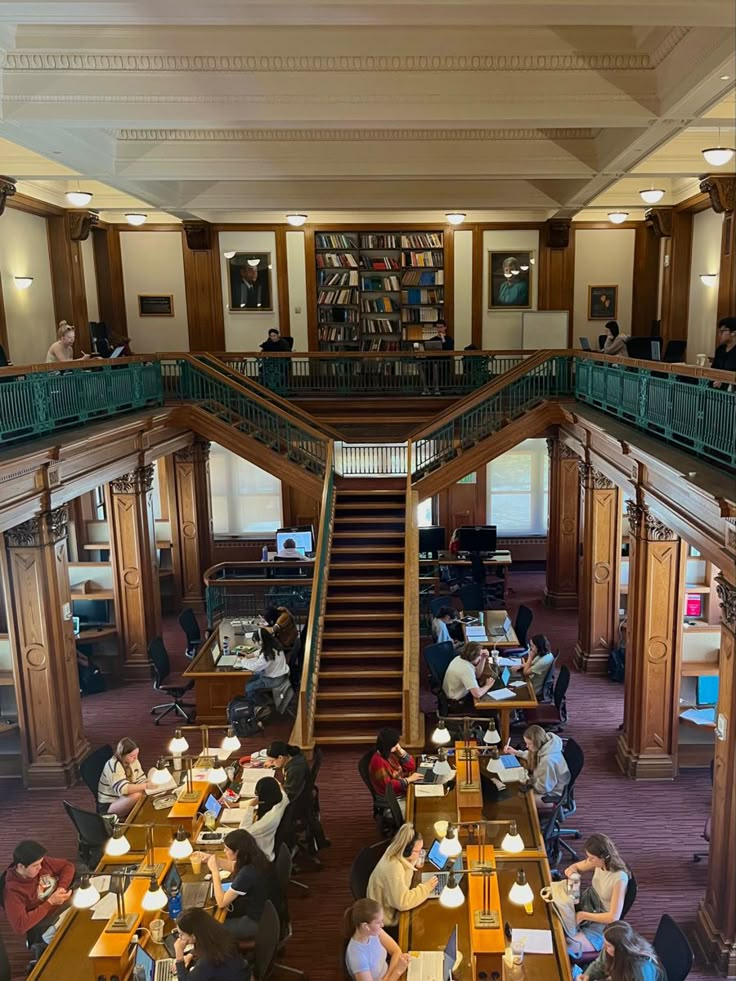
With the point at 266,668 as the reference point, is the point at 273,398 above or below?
above

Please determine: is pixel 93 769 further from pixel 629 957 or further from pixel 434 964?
pixel 629 957

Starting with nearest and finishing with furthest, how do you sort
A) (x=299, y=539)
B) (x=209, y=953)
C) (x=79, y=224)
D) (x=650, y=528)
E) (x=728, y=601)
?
(x=209, y=953) → (x=728, y=601) → (x=650, y=528) → (x=299, y=539) → (x=79, y=224)

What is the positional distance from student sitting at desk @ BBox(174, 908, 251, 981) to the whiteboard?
1346 cm

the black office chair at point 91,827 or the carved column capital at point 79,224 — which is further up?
the carved column capital at point 79,224

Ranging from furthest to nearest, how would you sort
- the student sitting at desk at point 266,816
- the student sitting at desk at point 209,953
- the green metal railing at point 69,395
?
the green metal railing at point 69,395 < the student sitting at desk at point 266,816 < the student sitting at desk at point 209,953

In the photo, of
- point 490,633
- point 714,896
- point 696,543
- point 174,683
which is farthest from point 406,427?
point 714,896

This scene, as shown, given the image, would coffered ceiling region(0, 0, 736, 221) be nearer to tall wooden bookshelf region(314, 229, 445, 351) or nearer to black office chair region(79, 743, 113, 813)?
tall wooden bookshelf region(314, 229, 445, 351)

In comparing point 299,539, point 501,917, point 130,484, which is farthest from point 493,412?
point 501,917

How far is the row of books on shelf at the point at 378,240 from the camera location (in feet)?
55.0

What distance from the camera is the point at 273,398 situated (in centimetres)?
1379

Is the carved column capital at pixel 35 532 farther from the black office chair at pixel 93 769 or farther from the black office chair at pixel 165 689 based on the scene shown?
the black office chair at pixel 165 689

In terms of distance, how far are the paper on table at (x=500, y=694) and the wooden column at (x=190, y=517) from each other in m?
7.51

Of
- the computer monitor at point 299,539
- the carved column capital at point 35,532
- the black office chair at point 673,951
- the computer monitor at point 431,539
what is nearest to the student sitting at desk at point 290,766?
the black office chair at point 673,951

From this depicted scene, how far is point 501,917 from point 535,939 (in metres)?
0.26
